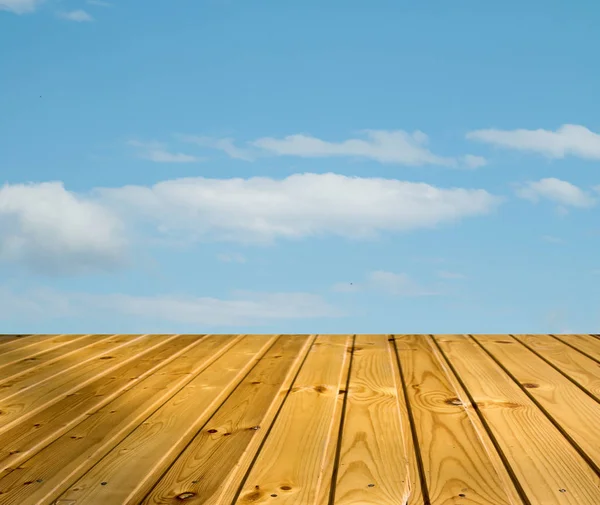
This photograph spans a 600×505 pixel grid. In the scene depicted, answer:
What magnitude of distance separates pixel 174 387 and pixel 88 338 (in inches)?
58.7

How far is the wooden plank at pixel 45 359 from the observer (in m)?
2.95

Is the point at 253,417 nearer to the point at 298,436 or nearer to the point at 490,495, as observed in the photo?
the point at 298,436

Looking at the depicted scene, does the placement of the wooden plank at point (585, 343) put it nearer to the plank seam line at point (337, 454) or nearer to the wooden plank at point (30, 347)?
the plank seam line at point (337, 454)

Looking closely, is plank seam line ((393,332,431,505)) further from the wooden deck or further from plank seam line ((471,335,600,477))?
plank seam line ((471,335,600,477))

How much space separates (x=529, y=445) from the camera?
1.82 meters

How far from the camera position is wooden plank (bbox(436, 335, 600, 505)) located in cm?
153

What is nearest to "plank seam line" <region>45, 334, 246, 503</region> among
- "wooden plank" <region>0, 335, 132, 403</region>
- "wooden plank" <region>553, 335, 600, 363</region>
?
"wooden plank" <region>0, 335, 132, 403</region>

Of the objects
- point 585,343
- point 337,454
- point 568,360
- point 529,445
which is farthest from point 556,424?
point 585,343

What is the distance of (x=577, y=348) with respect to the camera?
3357 mm

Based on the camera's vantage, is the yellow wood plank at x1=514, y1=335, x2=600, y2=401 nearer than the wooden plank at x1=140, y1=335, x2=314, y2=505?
No

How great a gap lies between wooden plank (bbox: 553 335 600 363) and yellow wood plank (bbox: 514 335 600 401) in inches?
1.4

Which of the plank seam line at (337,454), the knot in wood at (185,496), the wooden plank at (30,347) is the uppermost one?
the wooden plank at (30,347)

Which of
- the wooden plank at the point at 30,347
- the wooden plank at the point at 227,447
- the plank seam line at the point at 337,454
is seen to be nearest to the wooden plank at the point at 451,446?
the plank seam line at the point at 337,454

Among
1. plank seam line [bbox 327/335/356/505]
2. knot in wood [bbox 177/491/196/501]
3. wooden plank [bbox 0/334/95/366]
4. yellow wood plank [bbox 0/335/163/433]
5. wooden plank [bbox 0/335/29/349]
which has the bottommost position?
knot in wood [bbox 177/491/196/501]
